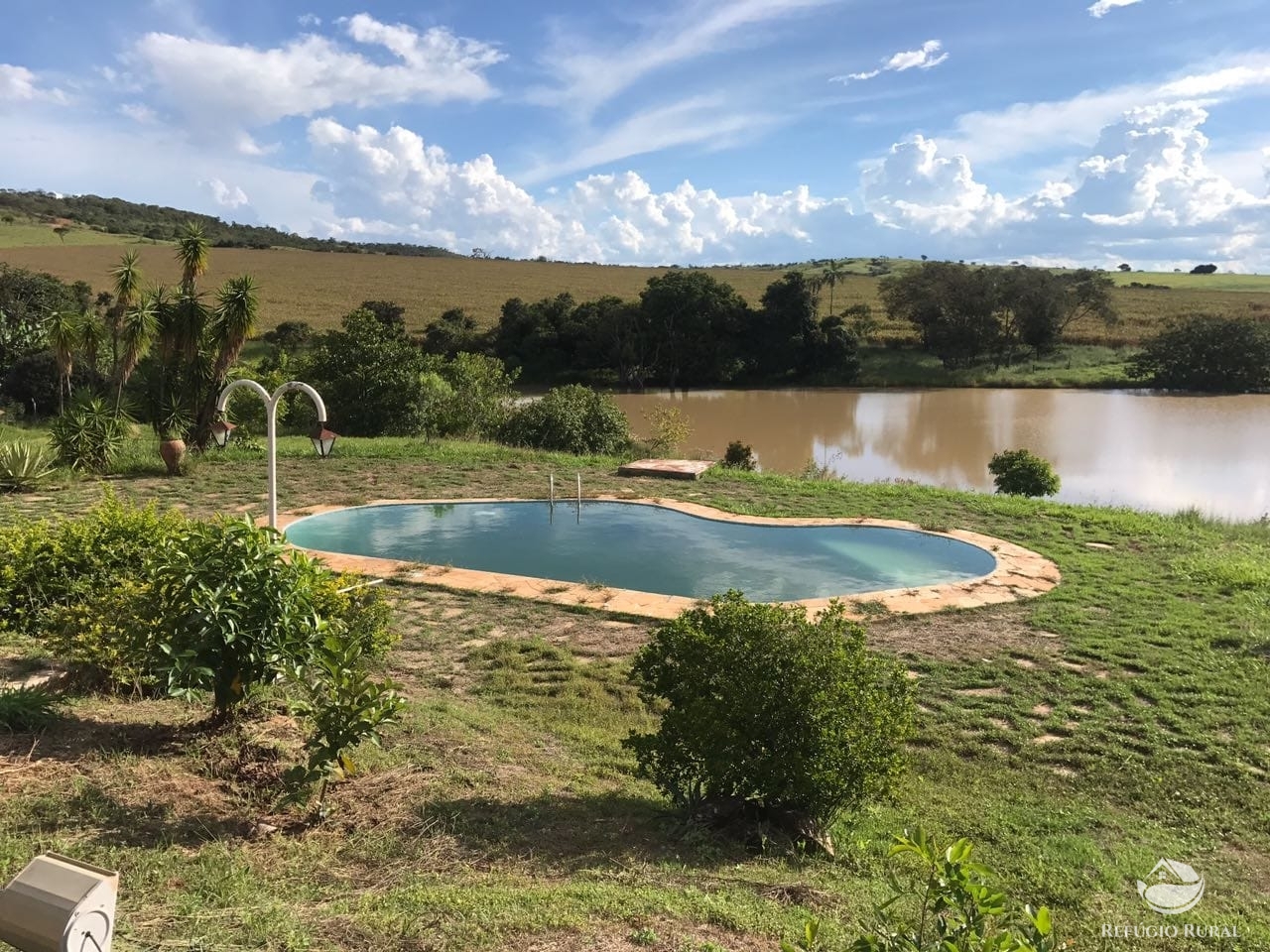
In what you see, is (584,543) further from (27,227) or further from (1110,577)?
(27,227)

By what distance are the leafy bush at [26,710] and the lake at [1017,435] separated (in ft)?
48.0

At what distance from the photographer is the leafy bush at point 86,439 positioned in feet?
37.1

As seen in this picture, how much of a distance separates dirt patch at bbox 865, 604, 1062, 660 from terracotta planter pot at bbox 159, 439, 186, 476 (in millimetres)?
9742

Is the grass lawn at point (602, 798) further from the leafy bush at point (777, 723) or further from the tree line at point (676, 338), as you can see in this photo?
the tree line at point (676, 338)

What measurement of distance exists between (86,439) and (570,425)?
26.0 feet

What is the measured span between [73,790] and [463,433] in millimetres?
14611

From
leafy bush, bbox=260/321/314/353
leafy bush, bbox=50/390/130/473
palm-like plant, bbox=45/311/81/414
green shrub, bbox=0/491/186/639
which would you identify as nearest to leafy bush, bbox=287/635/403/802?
green shrub, bbox=0/491/186/639

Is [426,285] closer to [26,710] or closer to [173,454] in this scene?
[173,454]

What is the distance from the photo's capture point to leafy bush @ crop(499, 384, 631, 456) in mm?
16000

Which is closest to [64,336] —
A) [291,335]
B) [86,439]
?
[86,439]

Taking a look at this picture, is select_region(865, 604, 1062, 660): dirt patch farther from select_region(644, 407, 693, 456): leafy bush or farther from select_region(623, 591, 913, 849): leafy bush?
select_region(644, 407, 693, 456): leafy bush

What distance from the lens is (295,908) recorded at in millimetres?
2248

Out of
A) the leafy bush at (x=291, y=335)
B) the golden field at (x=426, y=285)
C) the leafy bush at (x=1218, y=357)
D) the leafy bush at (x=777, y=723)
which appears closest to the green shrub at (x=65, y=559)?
the leafy bush at (x=777, y=723)

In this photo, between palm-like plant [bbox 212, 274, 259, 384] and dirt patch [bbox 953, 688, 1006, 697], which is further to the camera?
palm-like plant [bbox 212, 274, 259, 384]
